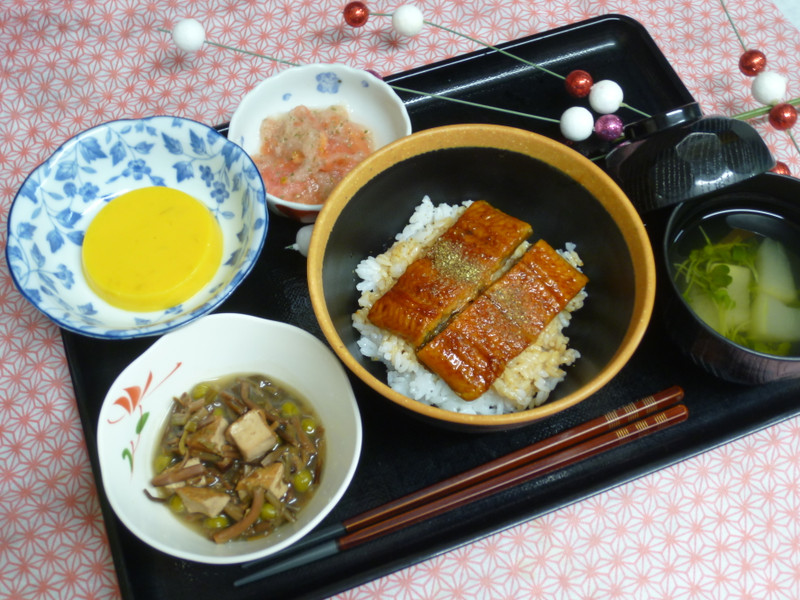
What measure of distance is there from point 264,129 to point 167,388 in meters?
1.22

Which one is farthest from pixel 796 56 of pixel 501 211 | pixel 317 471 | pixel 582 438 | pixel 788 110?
pixel 317 471

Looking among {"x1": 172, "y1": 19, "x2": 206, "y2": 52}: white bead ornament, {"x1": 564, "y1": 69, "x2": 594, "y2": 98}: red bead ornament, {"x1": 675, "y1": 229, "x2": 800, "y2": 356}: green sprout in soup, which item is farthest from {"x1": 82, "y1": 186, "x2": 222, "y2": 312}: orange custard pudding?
{"x1": 675, "y1": 229, "x2": 800, "y2": 356}: green sprout in soup

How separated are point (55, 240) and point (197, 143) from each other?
663 mm

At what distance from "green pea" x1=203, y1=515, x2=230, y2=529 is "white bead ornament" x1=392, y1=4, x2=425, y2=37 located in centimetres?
227

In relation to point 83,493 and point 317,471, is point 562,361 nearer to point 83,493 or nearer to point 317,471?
point 317,471

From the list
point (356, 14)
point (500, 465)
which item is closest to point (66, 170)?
point (356, 14)

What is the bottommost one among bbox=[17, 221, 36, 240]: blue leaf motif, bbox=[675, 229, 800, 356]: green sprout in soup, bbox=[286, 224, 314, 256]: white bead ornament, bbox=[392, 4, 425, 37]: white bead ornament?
bbox=[675, 229, 800, 356]: green sprout in soup

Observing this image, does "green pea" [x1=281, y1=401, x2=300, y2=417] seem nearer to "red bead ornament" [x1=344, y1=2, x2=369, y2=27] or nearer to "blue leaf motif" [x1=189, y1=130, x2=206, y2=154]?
"blue leaf motif" [x1=189, y1=130, x2=206, y2=154]

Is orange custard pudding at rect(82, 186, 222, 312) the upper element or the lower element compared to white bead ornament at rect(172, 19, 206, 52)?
lower

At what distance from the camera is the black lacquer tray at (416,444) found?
1.91 metres

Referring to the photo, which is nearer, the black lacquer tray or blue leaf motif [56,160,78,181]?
the black lacquer tray

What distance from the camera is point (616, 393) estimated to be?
2195 millimetres

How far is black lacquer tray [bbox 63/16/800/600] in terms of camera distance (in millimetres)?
1909

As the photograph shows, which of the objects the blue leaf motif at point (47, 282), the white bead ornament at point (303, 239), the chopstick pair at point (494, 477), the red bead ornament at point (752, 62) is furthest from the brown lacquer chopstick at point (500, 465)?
the red bead ornament at point (752, 62)
